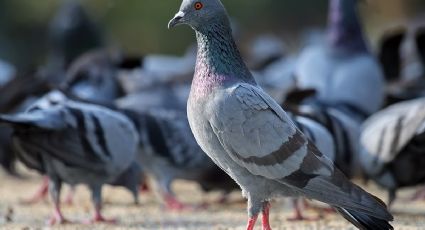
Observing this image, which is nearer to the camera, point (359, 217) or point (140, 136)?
point (359, 217)

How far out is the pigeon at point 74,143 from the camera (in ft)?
26.9

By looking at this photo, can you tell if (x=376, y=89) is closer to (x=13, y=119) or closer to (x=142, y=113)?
(x=142, y=113)

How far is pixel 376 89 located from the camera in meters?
11.5

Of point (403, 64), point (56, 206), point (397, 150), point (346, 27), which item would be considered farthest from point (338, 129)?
point (403, 64)

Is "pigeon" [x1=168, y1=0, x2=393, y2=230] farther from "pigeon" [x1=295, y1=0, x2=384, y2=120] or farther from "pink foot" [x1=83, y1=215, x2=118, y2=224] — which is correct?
"pigeon" [x1=295, y1=0, x2=384, y2=120]

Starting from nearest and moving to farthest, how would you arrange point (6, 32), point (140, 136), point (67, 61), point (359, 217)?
point (359, 217), point (140, 136), point (67, 61), point (6, 32)

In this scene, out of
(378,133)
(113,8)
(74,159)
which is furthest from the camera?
(113,8)

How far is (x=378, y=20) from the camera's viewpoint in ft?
105

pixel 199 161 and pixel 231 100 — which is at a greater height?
pixel 231 100

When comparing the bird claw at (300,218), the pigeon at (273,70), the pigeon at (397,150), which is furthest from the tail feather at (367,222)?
the pigeon at (273,70)

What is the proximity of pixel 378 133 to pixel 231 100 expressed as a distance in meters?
3.16

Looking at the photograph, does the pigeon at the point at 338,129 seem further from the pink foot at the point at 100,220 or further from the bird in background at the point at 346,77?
the pink foot at the point at 100,220

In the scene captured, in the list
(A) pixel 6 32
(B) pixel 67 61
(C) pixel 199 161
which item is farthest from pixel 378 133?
(A) pixel 6 32

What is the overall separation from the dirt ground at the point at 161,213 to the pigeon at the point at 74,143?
0.39 meters
